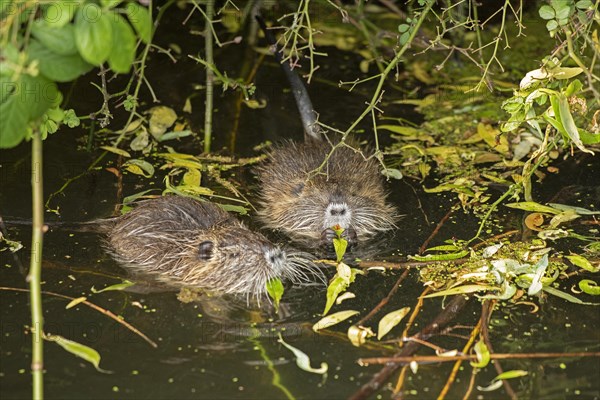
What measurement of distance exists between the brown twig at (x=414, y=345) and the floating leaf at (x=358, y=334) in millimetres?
149

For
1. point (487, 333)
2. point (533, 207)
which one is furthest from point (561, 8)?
point (487, 333)

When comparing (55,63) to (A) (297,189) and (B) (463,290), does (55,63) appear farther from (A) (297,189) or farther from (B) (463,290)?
(A) (297,189)

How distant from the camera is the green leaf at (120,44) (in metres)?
2.63

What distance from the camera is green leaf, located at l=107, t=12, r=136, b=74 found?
104 inches

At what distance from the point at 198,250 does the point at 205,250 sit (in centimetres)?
3

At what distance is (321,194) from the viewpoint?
4688 mm

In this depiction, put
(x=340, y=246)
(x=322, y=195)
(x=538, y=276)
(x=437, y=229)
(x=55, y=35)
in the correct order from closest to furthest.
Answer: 1. (x=55, y=35)
2. (x=538, y=276)
3. (x=340, y=246)
4. (x=437, y=229)
5. (x=322, y=195)

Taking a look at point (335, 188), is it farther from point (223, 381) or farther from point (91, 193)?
point (223, 381)

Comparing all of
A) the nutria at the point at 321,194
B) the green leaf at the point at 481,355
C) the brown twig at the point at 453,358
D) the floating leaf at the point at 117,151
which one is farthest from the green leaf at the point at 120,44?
the floating leaf at the point at 117,151

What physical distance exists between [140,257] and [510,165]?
6.52 feet

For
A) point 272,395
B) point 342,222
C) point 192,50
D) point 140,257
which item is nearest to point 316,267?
point 342,222

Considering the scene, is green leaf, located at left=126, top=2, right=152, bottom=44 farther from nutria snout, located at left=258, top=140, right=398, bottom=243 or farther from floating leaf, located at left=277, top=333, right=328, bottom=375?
nutria snout, located at left=258, top=140, right=398, bottom=243

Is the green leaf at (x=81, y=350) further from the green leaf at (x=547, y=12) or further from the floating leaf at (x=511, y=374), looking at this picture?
the green leaf at (x=547, y=12)

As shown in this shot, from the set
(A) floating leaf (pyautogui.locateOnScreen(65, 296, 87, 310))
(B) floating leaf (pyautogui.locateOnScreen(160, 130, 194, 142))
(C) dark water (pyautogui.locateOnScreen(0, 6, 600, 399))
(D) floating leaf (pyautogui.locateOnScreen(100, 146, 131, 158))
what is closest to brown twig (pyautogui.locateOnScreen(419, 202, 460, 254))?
(C) dark water (pyautogui.locateOnScreen(0, 6, 600, 399))
